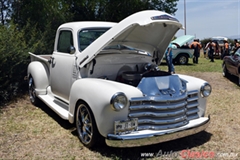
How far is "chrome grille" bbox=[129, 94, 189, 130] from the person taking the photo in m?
3.59

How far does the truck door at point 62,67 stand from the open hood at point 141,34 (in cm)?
41

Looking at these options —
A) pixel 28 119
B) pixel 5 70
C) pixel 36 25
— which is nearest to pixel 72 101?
pixel 28 119

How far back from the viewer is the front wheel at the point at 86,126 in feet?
12.1

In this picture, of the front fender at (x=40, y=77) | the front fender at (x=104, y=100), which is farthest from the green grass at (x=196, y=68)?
the front fender at (x=104, y=100)

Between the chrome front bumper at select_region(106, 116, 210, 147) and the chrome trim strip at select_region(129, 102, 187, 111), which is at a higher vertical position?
the chrome trim strip at select_region(129, 102, 187, 111)

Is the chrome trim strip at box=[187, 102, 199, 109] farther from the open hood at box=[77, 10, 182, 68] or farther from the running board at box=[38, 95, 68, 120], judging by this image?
the running board at box=[38, 95, 68, 120]

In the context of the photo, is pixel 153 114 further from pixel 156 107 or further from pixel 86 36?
pixel 86 36

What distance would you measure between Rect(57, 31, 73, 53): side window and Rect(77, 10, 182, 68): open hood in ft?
1.96

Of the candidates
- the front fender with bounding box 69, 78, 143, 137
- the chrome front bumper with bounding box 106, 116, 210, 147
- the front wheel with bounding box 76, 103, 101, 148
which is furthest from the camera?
the front wheel with bounding box 76, 103, 101, 148

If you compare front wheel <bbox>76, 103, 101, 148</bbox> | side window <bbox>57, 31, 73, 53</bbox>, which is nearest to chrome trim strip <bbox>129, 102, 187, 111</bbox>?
front wheel <bbox>76, 103, 101, 148</bbox>

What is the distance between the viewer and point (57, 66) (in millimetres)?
5285

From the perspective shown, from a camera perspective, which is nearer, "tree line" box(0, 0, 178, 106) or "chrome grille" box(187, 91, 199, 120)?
"chrome grille" box(187, 91, 199, 120)

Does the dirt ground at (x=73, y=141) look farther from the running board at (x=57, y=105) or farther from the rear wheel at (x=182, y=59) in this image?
the rear wheel at (x=182, y=59)

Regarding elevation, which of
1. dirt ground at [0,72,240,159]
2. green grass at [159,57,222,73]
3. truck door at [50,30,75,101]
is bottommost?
dirt ground at [0,72,240,159]
